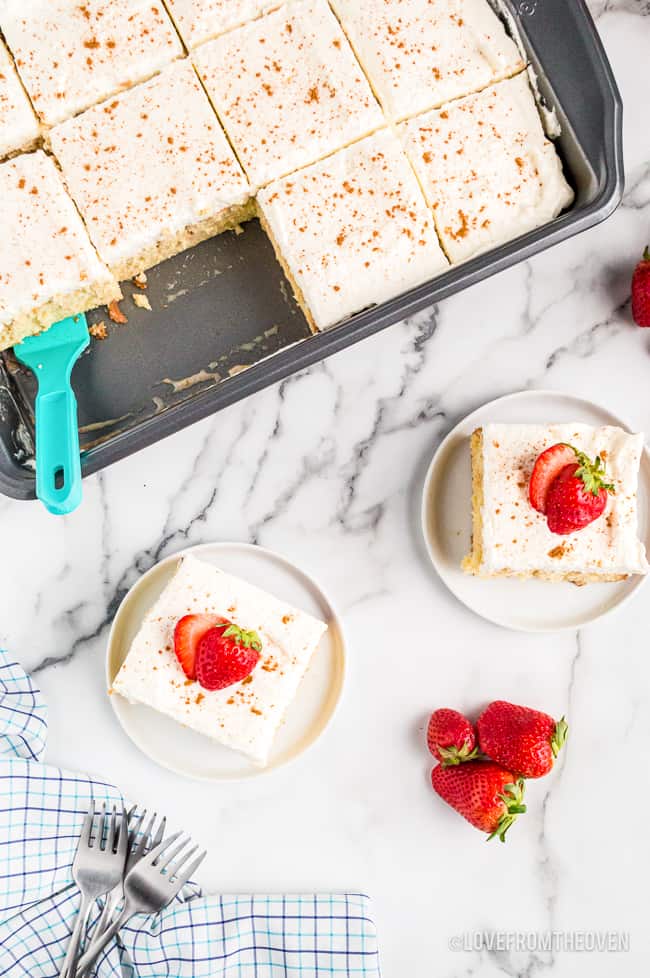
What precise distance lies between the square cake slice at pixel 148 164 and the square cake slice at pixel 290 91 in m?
0.07

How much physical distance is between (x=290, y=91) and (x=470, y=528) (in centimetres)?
118

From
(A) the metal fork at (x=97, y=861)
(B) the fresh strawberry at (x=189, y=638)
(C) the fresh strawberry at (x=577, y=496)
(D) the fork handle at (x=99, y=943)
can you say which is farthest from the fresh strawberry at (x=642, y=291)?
(D) the fork handle at (x=99, y=943)

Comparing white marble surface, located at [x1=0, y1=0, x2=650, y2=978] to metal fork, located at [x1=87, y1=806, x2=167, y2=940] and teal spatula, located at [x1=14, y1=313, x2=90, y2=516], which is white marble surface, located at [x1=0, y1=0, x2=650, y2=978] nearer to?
metal fork, located at [x1=87, y1=806, x2=167, y2=940]

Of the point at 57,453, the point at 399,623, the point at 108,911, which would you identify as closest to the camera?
the point at 57,453

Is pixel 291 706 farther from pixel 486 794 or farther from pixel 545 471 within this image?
pixel 545 471

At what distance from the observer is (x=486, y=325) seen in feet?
7.41

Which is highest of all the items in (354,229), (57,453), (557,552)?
(354,229)

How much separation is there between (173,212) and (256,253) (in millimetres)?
260

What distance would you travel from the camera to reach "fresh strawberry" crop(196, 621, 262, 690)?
199cm

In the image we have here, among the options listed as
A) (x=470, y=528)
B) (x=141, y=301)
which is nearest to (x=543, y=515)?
(x=470, y=528)

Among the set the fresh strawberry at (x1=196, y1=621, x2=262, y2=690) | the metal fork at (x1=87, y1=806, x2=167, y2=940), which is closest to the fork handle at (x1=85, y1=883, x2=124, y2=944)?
the metal fork at (x1=87, y1=806, x2=167, y2=940)

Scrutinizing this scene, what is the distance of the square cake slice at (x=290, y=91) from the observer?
6.47ft

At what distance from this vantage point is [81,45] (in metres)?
1.97

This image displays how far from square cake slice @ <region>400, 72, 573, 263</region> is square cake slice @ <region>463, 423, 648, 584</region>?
1.57 ft
